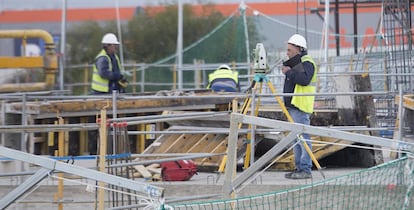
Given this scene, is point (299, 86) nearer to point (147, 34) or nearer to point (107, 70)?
point (107, 70)

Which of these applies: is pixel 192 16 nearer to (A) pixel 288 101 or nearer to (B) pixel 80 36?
(B) pixel 80 36

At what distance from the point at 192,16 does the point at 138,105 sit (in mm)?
18722

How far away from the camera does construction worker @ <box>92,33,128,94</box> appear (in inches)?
555

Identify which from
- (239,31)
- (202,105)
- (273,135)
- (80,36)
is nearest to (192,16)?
(80,36)

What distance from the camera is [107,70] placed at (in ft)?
46.3

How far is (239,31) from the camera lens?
992 inches

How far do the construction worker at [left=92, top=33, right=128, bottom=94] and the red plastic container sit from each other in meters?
3.73

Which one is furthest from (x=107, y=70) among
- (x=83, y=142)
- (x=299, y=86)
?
(x=299, y=86)

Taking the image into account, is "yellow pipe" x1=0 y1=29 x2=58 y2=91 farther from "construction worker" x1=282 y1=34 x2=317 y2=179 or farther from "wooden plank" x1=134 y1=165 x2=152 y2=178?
"construction worker" x1=282 y1=34 x2=317 y2=179

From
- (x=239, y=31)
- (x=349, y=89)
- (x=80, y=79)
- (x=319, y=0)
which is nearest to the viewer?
(x=349, y=89)

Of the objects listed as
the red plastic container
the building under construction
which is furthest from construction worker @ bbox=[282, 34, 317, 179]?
the red plastic container

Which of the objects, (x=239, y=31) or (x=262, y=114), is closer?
(x=262, y=114)

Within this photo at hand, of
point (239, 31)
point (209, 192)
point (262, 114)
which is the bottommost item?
point (209, 192)

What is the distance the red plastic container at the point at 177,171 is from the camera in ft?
35.0
